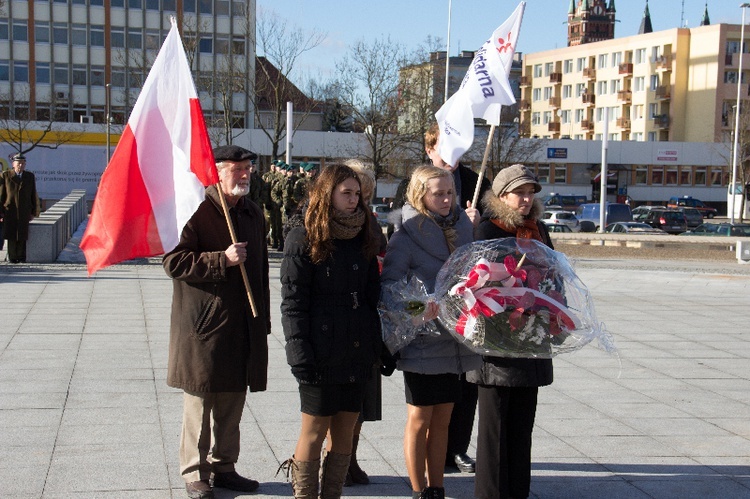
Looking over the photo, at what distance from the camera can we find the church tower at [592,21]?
482ft

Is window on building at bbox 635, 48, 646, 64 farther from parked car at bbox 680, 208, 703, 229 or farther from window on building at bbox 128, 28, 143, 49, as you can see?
window on building at bbox 128, 28, 143, 49

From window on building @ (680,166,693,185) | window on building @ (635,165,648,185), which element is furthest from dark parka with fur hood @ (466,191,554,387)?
window on building @ (680,166,693,185)

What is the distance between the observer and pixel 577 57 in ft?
314

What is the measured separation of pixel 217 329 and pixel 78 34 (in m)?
68.1

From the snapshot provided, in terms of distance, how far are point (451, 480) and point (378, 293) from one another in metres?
1.42

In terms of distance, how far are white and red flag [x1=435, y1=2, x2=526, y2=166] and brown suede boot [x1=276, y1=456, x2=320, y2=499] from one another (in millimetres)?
2630

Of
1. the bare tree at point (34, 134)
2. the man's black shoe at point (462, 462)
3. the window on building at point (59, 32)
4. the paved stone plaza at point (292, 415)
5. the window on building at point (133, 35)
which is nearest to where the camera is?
the paved stone plaza at point (292, 415)

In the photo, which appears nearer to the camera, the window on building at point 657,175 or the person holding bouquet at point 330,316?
the person holding bouquet at point 330,316

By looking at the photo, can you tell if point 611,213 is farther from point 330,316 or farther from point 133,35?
point 330,316

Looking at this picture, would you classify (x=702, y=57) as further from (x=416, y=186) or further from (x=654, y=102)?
(x=416, y=186)

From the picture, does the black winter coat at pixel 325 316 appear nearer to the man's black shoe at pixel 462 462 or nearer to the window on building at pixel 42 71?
the man's black shoe at pixel 462 462

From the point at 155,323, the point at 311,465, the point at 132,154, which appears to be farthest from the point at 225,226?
the point at 155,323

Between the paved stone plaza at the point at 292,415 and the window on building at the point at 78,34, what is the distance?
60.3 metres

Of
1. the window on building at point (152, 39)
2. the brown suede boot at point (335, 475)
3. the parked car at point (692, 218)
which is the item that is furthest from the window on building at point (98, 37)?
the brown suede boot at point (335, 475)
